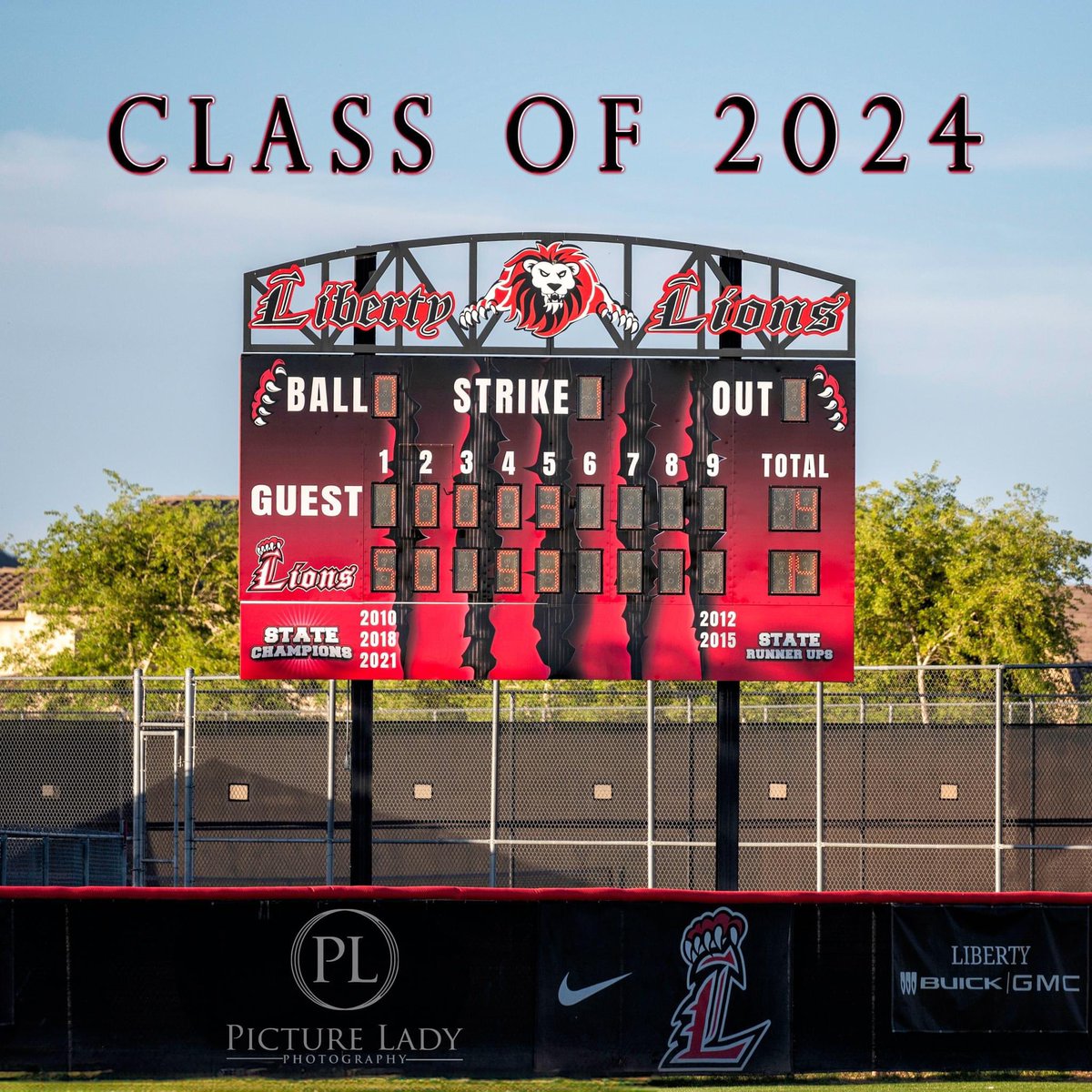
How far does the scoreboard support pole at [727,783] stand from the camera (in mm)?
16594

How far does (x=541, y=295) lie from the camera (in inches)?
641

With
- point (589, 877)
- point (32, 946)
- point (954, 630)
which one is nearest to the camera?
point (32, 946)

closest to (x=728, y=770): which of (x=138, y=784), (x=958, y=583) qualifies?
(x=138, y=784)

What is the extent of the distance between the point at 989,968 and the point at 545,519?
619 cm

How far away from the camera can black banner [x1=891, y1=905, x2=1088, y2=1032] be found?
1195 cm

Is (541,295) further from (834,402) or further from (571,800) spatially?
(571,800)

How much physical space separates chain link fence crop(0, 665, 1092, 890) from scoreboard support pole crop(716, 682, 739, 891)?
4.58 meters

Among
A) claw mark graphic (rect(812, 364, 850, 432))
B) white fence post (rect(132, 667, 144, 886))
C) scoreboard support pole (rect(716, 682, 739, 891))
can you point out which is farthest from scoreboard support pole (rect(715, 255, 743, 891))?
white fence post (rect(132, 667, 144, 886))

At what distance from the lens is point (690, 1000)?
11.8 m

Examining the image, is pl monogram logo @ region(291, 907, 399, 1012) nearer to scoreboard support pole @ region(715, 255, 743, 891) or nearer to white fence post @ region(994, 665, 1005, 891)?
scoreboard support pole @ region(715, 255, 743, 891)

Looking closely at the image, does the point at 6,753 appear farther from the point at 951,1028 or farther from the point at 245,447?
the point at 951,1028

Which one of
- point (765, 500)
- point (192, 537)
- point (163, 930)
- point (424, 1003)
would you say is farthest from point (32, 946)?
point (192, 537)

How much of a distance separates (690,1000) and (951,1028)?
196 cm

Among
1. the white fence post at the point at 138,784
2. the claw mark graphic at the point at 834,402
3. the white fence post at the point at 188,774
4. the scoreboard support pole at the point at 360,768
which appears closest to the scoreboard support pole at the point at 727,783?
the claw mark graphic at the point at 834,402
